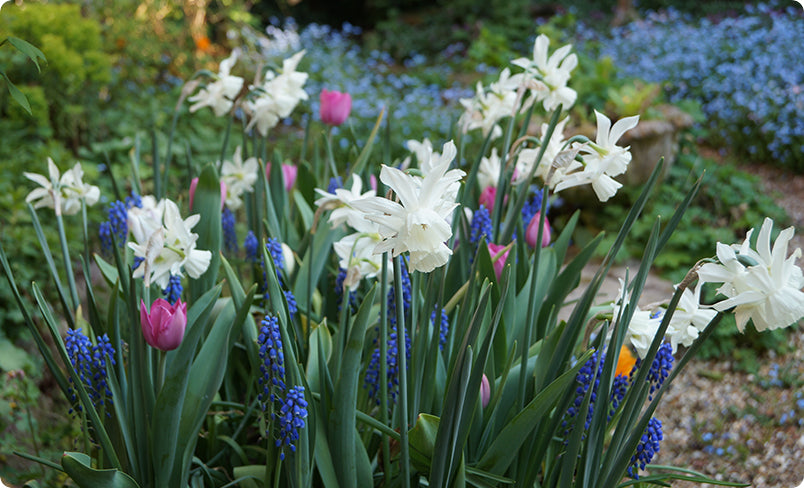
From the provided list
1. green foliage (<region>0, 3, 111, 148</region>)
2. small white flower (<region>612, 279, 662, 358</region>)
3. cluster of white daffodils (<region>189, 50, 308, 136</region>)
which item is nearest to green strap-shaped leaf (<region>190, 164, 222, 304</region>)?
cluster of white daffodils (<region>189, 50, 308, 136</region>)

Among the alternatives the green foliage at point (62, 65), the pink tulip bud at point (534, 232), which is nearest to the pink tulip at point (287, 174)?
the pink tulip bud at point (534, 232)

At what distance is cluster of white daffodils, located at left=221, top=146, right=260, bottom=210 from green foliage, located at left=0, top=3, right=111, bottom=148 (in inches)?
80.5

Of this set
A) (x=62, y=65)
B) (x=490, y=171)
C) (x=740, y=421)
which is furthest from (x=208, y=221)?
(x=62, y=65)

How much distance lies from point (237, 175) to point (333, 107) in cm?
29

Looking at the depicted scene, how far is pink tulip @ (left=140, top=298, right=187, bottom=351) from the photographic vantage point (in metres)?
1.05

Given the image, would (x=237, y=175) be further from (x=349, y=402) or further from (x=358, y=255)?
(x=349, y=402)

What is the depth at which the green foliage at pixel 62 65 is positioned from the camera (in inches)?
132

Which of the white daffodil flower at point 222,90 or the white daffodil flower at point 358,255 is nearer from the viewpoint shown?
the white daffodil flower at point 358,255

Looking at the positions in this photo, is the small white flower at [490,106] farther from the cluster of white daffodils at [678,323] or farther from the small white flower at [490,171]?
the cluster of white daffodils at [678,323]

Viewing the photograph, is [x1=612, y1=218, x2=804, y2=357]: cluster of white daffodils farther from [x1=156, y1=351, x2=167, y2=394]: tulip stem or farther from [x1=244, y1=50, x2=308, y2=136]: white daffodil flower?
[x1=244, y1=50, x2=308, y2=136]: white daffodil flower

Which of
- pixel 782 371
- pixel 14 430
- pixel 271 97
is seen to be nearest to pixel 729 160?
pixel 782 371

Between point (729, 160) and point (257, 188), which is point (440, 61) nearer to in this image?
point (729, 160)

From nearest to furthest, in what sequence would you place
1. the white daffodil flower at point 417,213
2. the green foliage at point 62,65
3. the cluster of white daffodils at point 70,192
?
the white daffodil flower at point 417,213 < the cluster of white daffodils at point 70,192 < the green foliage at point 62,65

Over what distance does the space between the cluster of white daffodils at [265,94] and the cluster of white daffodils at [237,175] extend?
0.09 m
